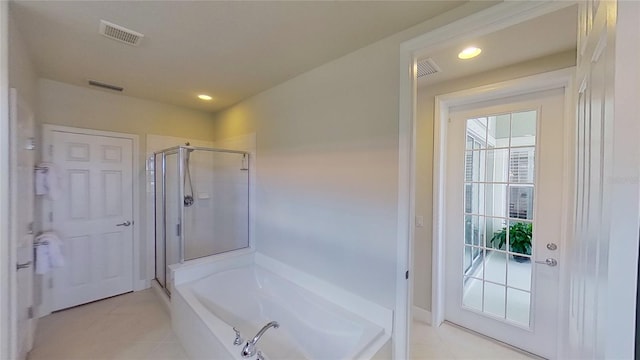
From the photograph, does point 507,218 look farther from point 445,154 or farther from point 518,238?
point 445,154

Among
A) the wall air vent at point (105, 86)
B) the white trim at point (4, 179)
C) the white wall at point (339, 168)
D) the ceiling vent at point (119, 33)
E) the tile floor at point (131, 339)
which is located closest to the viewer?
the white trim at point (4, 179)

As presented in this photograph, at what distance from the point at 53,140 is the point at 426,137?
12.3 feet

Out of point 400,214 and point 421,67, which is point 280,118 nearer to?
point 421,67

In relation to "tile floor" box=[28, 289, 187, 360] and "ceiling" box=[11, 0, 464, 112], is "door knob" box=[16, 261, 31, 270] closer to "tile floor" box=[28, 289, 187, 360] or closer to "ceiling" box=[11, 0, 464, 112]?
"tile floor" box=[28, 289, 187, 360]

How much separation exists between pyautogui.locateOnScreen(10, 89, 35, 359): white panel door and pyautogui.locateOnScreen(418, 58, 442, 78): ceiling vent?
2.70 m

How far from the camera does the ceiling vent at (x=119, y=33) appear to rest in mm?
1606

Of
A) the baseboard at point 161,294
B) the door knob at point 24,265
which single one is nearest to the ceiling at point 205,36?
the door knob at point 24,265

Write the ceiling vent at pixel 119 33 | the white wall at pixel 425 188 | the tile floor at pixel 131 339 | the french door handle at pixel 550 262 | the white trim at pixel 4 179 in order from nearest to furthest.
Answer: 1. the white trim at pixel 4 179
2. the ceiling vent at pixel 119 33
3. the french door handle at pixel 550 262
4. the tile floor at pixel 131 339
5. the white wall at pixel 425 188

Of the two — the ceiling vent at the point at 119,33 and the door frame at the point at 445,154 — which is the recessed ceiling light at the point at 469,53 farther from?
the ceiling vent at the point at 119,33

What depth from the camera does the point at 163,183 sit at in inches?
122

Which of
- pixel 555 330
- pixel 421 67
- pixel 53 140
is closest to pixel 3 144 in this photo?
pixel 53 140

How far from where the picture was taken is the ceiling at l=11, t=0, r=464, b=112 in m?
1.43

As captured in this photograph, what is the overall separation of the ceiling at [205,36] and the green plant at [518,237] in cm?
178

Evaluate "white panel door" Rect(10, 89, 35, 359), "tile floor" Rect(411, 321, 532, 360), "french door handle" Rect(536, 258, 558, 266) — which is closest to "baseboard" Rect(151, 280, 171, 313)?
"white panel door" Rect(10, 89, 35, 359)
